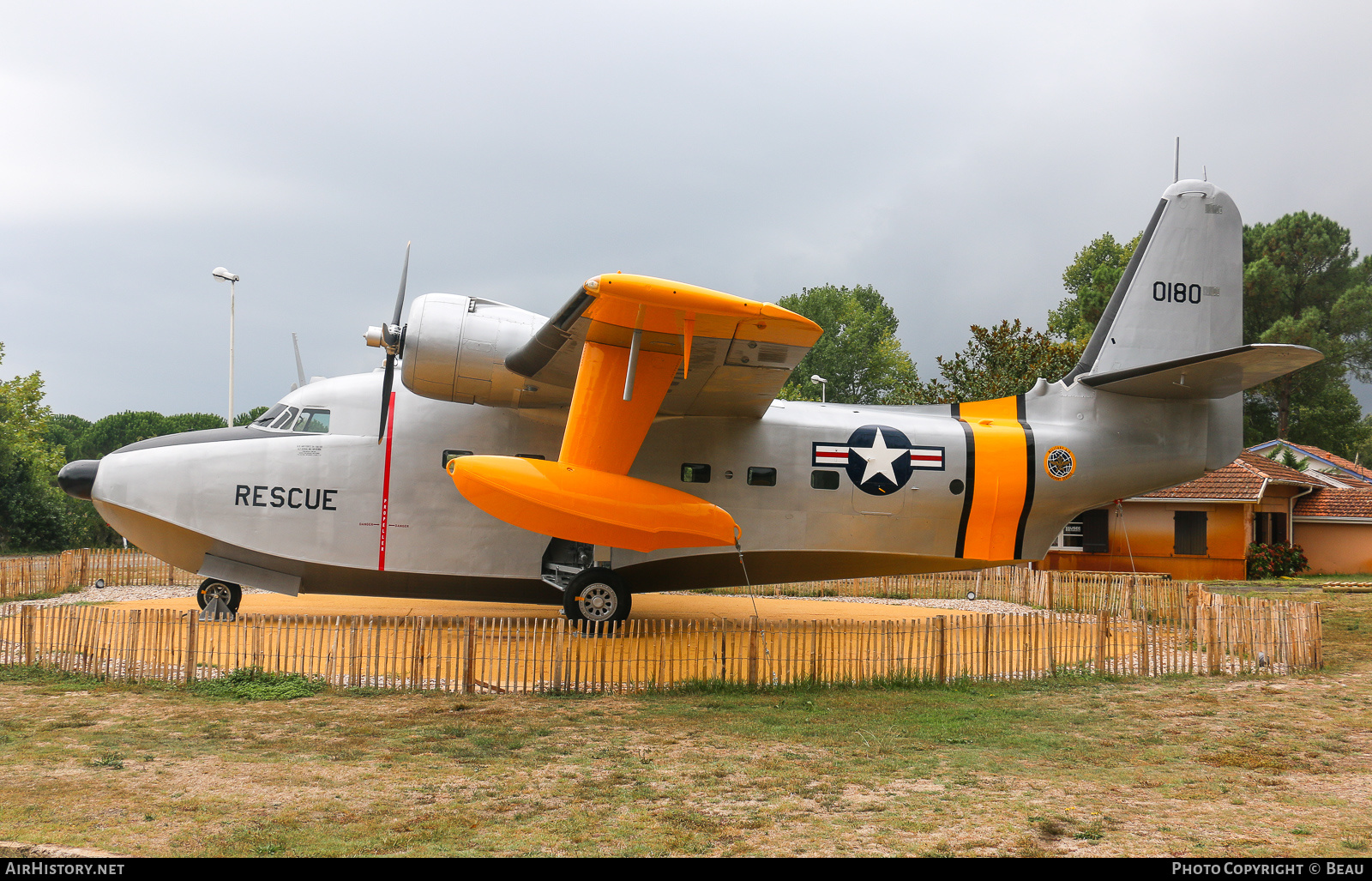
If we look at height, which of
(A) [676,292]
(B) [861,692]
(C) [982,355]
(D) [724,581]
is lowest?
(B) [861,692]

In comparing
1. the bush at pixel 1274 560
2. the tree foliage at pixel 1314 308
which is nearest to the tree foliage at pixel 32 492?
the bush at pixel 1274 560

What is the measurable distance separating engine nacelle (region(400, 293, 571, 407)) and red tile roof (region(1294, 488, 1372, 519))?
29264mm

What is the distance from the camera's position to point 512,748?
6.57m

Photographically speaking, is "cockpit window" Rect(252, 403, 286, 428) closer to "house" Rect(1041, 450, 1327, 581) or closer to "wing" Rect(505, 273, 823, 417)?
"wing" Rect(505, 273, 823, 417)

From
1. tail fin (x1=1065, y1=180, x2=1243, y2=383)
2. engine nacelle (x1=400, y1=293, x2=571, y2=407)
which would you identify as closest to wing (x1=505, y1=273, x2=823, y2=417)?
engine nacelle (x1=400, y1=293, x2=571, y2=407)

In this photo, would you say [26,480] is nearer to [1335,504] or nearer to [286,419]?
[286,419]

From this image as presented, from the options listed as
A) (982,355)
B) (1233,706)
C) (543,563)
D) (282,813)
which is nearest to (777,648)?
(543,563)

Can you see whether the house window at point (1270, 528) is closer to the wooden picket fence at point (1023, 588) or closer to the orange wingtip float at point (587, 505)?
the wooden picket fence at point (1023, 588)

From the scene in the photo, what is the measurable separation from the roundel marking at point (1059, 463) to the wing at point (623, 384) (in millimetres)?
4230

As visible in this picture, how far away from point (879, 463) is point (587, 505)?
4641 mm

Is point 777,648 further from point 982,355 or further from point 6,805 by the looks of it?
point 982,355

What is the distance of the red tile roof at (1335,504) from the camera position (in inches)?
1076

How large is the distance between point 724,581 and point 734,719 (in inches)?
174

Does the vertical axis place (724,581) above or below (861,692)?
above
